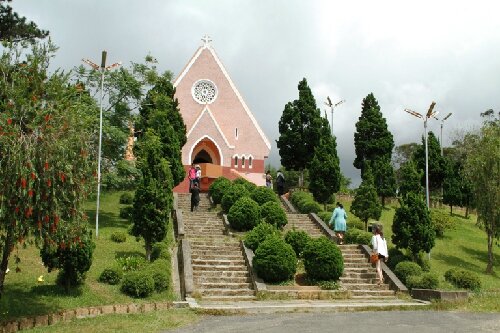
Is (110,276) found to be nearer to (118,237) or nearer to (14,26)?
(118,237)

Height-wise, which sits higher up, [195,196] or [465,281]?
[195,196]

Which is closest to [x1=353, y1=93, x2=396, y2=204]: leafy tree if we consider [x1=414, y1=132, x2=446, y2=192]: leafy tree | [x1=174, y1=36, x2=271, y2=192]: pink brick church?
[x1=414, y1=132, x2=446, y2=192]: leafy tree

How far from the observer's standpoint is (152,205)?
58.7 ft

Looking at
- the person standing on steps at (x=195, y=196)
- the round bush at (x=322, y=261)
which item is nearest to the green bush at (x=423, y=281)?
the round bush at (x=322, y=261)

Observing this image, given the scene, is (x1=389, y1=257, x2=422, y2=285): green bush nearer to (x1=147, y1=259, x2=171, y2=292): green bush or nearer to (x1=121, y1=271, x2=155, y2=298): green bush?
(x1=147, y1=259, x2=171, y2=292): green bush

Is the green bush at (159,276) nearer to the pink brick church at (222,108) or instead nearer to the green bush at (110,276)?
the green bush at (110,276)

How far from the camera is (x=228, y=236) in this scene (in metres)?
21.0

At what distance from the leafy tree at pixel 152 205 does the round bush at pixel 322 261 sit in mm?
4614

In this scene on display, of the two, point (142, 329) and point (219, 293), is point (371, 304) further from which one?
point (142, 329)

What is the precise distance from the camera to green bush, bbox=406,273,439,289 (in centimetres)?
1630

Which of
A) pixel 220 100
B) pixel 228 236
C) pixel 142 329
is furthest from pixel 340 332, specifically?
pixel 220 100

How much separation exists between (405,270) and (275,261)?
4.30m

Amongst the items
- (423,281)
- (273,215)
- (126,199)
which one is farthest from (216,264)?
(126,199)

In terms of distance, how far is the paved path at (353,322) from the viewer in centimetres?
1085
